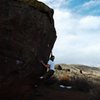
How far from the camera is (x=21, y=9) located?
14.7m

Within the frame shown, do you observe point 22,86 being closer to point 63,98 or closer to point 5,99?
point 5,99

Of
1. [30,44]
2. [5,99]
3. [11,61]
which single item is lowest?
[5,99]

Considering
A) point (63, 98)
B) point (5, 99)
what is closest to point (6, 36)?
point (5, 99)

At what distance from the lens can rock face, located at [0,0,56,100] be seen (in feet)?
46.7

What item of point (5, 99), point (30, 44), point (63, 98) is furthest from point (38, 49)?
point (63, 98)

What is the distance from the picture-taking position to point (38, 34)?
15656mm

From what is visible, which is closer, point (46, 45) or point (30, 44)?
point (30, 44)

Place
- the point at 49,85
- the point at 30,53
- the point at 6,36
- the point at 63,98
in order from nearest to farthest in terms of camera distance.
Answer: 1. the point at 6,36
2. the point at 30,53
3. the point at 63,98
4. the point at 49,85

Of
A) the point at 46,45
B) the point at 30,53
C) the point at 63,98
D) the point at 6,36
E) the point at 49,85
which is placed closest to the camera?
the point at 6,36

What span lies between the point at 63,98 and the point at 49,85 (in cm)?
452

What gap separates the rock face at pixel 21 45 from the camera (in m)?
14.2

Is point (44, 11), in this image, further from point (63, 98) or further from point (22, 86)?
point (63, 98)

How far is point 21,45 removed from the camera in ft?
48.2

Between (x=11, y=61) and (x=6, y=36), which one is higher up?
(x=6, y=36)
